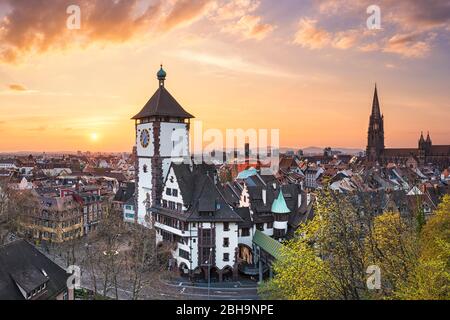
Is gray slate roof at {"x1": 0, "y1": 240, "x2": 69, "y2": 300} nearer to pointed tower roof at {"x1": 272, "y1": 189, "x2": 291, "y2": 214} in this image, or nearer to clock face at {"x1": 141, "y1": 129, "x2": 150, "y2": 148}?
clock face at {"x1": 141, "y1": 129, "x2": 150, "y2": 148}

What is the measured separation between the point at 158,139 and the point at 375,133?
13601 centimetres

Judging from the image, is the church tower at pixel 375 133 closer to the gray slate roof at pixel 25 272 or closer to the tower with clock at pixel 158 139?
the tower with clock at pixel 158 139

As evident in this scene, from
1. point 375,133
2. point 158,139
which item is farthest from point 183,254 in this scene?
point 375,133

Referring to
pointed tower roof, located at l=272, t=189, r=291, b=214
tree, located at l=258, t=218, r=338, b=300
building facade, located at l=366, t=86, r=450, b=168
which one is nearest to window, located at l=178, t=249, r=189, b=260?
pointed tower roof, located at l=272, t=189, r=291, b=214

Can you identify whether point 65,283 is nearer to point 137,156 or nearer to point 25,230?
point 137,156

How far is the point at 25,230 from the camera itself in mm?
70562

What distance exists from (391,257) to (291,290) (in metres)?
6.12

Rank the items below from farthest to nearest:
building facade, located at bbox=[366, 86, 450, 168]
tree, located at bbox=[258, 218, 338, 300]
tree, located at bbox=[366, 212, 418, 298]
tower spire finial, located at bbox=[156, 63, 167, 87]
→ building facade, located at bbox=[366, 86, 450, 168], tower spire finial, located at bbox=[156, 63, 167, 87], tree, located at bbox=[366, 212, 418, 298], tree, located at bbox=[258, 218, 338, 300]

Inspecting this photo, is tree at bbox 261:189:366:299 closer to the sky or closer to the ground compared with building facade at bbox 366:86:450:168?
closer to the ground

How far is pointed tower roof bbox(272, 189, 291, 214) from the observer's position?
160 ft

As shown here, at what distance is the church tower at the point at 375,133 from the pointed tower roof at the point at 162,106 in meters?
133

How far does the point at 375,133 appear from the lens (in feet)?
548

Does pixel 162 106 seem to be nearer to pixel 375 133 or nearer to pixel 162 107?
pixel 162 107
